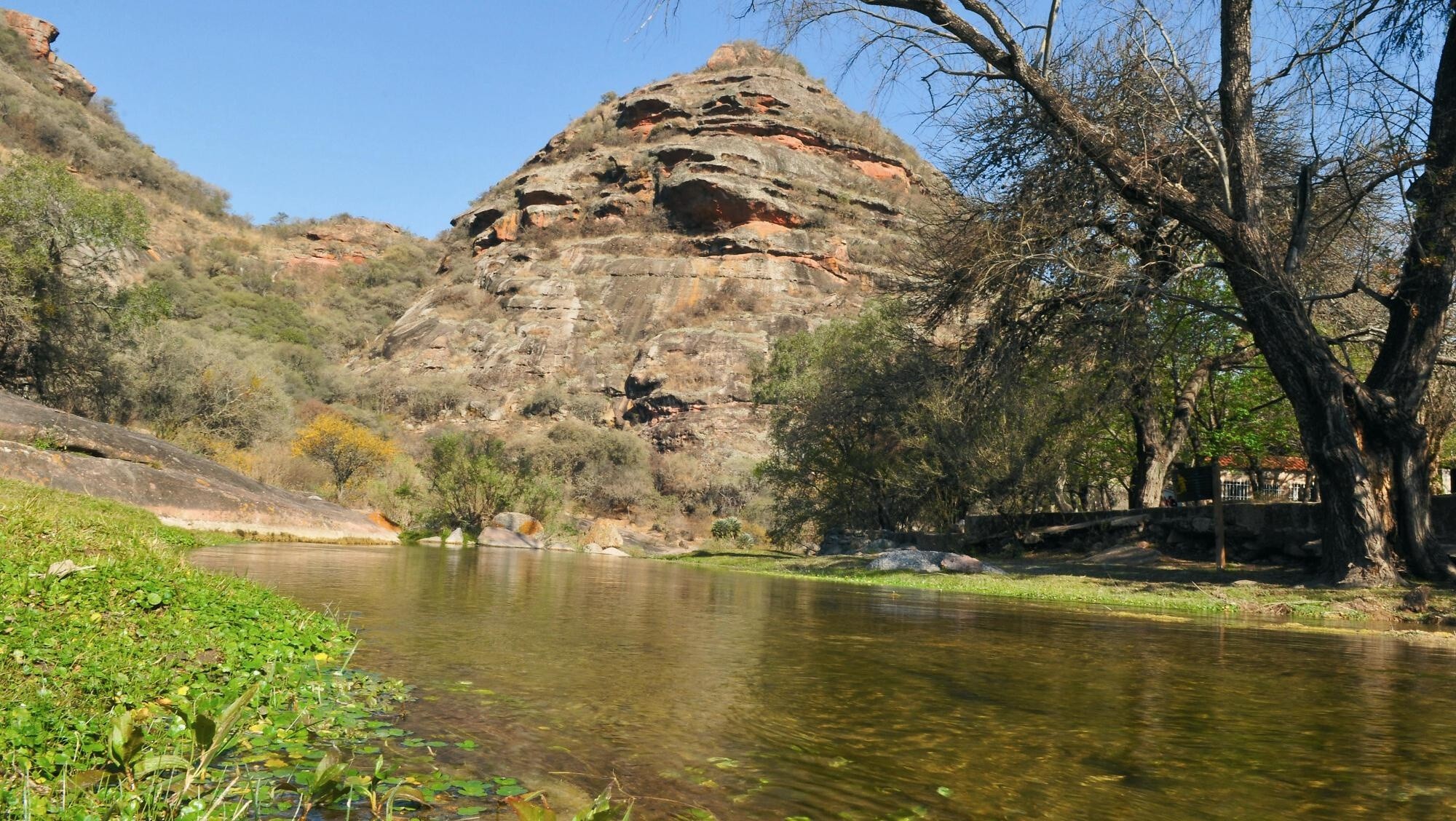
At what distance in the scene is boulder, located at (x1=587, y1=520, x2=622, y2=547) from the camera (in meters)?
31.1

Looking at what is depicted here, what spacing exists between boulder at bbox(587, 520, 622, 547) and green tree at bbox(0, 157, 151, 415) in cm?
1490

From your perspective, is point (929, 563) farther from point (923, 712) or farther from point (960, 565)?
point (923, 712)

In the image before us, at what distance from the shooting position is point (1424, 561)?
12.7 meters

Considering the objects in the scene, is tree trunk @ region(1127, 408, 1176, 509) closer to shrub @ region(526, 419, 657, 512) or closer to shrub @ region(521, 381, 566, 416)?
shrub @ region(526, 419, 657, 512)

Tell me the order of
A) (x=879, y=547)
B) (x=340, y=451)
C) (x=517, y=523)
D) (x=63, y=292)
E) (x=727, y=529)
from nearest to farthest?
(x=879, y=547)
(x=63, y=292)
(x=517, y=523)
(x=340, y=451)
(x=727, y=529)

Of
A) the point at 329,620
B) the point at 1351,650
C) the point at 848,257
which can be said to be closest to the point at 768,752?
the point at 329,620

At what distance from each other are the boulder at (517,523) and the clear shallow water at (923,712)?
74.4 feet

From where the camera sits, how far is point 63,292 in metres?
26.1

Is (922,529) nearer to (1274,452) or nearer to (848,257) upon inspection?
(1274,452)

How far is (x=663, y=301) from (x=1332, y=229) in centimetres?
5027

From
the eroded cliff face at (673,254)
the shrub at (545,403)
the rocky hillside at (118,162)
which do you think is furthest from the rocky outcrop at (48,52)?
the shrub at (545,403)

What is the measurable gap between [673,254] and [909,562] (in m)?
51.2

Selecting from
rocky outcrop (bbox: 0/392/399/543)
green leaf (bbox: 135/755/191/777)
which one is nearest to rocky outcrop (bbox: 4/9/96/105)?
rocky outcrop (bbox: 0/392/399/543)

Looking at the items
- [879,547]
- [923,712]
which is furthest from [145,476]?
[923,712]
